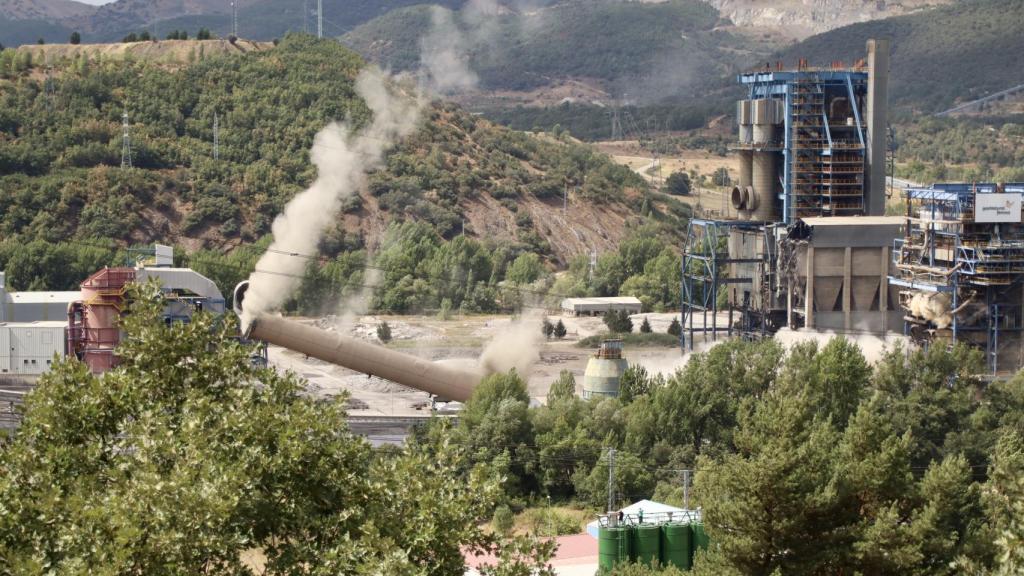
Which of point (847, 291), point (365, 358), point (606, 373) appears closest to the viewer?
point (365, 358)

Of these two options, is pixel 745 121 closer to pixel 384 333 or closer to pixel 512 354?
pixel 512 354

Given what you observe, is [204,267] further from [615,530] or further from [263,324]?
[615,530]

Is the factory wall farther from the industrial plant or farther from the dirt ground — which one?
the dirt ground

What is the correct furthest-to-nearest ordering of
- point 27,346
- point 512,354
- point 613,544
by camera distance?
1. point 27,346
2. point 512,354
3. point 613,544

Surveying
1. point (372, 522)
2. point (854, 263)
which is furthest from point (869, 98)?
point (372, 522)

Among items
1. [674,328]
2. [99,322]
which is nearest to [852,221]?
[674,328]

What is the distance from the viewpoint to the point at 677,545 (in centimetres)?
4672

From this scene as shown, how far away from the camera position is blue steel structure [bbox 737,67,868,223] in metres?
76.7

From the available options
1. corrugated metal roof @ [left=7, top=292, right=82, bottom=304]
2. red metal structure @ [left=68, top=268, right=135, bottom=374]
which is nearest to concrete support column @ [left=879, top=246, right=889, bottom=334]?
red metal structure @ [left=68, top=268, right=135, bottom=374]

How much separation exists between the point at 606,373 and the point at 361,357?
9.11 metres

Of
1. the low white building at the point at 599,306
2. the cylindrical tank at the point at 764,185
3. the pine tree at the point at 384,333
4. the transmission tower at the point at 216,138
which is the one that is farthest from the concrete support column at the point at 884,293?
the transmission tower at the point at 216,138

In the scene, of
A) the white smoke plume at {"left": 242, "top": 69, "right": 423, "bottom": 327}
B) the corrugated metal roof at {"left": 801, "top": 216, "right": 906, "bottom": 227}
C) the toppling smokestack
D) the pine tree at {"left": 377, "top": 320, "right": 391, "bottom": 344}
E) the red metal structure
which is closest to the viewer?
the red metal structure

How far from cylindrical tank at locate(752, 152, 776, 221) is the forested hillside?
35.8 m

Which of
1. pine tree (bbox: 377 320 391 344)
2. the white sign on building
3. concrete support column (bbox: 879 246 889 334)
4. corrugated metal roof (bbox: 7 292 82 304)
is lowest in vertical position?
pine tree (bbox: 377 320 391 344)
